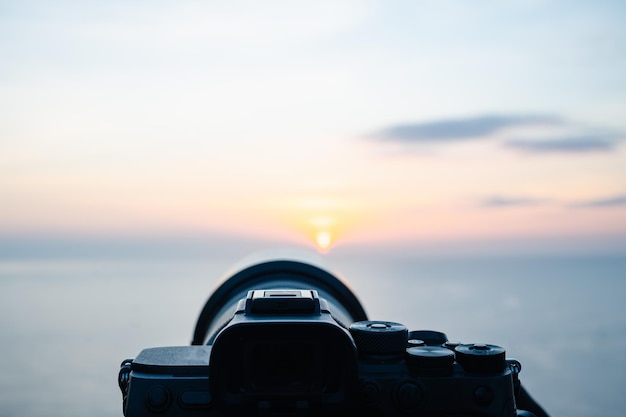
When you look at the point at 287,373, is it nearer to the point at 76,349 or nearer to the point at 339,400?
the point at 339,400

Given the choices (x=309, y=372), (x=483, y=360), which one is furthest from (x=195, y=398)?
(x=483, y=360)

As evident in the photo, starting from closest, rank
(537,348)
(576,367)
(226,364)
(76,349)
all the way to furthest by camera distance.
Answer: (226,364)
(76,349)
(537,348)
(576,367)

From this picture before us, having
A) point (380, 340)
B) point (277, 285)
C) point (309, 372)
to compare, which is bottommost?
point (309, 372)

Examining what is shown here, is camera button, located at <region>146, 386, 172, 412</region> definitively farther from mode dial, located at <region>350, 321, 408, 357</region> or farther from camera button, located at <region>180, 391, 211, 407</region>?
mode dial, located at <region>350, 321, 408, 357</region>

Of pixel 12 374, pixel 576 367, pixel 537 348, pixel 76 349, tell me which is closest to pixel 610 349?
pixel 576 367

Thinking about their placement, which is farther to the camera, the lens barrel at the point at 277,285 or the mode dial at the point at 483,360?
the lens barrel at the point at 277,285

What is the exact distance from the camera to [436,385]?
3.26 m

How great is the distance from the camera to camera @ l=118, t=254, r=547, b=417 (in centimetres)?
310

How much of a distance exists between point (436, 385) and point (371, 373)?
36 cm

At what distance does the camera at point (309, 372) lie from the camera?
3098mm

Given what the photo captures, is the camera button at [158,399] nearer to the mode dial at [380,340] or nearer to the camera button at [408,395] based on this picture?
the mode dial at [380,340]

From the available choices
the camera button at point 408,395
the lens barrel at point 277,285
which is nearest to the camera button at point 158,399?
the camera button at point 408,395

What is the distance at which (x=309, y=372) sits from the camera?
10.5ft

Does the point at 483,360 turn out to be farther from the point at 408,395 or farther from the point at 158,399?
the point at 158,399
